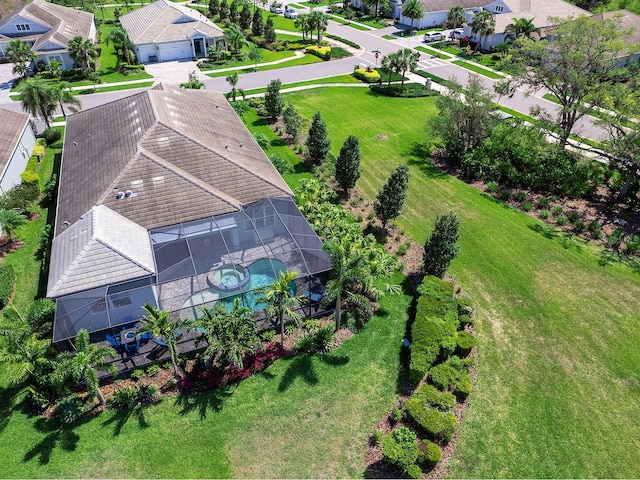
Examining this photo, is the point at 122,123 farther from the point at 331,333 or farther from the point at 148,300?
the point at 331,333

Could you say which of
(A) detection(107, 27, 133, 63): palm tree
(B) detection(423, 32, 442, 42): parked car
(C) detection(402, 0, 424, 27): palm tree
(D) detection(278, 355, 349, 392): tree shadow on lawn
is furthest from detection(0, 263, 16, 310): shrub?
(C) detection(402, 0, 424, 27): palm tree

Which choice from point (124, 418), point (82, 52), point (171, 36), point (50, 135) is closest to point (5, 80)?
point (82, 52)

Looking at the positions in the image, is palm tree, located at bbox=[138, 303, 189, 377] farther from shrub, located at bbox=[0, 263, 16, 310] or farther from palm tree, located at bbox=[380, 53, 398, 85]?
palm tree, located at bbox=[380, 53, 398, 85]

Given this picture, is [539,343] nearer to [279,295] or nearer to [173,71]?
[279,295]

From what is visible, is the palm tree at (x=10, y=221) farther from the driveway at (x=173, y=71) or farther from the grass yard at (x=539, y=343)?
the driveway at (x=173, y=71)

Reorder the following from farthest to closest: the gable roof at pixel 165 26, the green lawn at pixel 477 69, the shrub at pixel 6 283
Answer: the gable roof at pixel 165 26, the green lawn at pixel 477 69, the shrub at pixel 6 283

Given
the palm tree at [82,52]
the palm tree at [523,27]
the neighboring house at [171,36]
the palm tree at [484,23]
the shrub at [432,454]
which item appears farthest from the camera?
the palm tree at [484,23]

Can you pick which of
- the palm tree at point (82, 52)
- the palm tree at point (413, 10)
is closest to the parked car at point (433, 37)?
the palm tree at point (413, 10)

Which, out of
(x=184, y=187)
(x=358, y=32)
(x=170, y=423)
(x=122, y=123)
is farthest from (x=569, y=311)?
(x=358, y=32)
